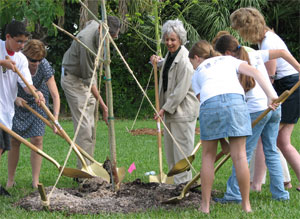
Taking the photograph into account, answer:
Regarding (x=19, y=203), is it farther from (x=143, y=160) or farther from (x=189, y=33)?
(x=189, y=33)

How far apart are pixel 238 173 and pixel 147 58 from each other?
12613 millimetres

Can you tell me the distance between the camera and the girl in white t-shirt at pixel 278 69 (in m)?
5.08

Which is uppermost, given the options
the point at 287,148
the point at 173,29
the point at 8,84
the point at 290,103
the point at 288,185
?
the point at 173,29

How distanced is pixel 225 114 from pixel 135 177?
8.33ft

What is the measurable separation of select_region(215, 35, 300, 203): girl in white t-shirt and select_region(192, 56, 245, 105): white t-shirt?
0.70 ft

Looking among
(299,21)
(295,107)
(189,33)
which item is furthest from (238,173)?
Result: (299,21)

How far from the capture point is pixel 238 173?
14.0ft

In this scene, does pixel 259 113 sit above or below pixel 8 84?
below

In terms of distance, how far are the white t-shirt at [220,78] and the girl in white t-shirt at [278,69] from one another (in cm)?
82

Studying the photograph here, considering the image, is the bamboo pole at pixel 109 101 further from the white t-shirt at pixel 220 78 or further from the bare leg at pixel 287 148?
the bare leg at pixel 287 148

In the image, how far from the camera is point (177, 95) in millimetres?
5676

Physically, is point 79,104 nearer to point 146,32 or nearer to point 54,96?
point 54,96

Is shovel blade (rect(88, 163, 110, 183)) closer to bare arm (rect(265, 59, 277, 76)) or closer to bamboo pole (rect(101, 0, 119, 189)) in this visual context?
bamboo pole (rect(101, 0, 119, 189))

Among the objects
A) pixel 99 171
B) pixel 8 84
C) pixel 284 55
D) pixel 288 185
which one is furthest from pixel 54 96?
pixel 288 185
